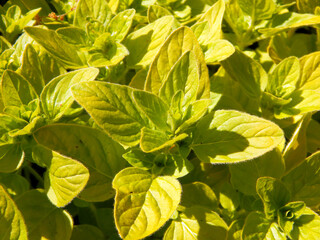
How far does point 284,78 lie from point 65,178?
1.29m

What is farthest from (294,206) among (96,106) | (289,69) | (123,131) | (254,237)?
(96,106)

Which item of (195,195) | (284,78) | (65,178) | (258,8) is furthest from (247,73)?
(65,178)

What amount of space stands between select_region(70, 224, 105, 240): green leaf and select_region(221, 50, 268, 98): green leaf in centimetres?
115

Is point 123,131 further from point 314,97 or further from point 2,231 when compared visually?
point 314,97

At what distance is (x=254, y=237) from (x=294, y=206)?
0.25m

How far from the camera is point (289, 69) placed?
1.88 meters

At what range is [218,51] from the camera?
5.98 feet

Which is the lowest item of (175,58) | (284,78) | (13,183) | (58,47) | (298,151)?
(298,151)

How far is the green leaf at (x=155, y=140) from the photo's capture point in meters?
1.32

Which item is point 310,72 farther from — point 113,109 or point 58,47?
point 58,47

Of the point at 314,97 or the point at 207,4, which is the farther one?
the point at 207,4

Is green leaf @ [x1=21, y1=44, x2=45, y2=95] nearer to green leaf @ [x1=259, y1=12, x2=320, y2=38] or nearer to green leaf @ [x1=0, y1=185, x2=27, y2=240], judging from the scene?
green leaf @ [x1=0, y1=185, x2=27, y2=240]

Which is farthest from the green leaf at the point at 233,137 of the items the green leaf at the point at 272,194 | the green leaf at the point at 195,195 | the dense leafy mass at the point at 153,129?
the green leaf at the point at 195,195

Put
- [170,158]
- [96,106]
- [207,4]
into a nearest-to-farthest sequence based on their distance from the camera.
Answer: [96,106], [170,158], [207,4]
